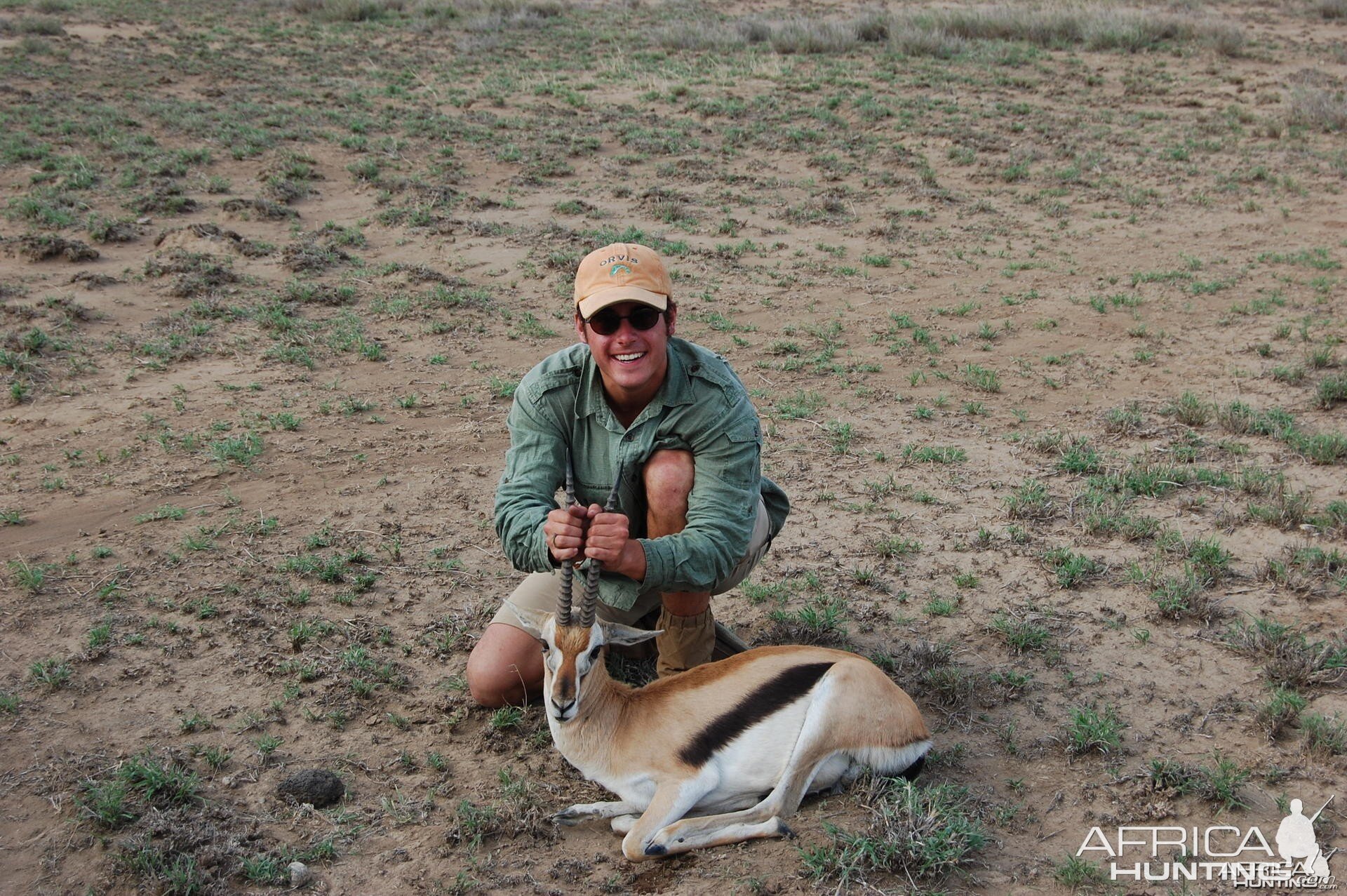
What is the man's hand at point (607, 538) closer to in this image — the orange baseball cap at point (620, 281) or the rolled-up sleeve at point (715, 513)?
the rolled-up sleeve at point (715, 513)

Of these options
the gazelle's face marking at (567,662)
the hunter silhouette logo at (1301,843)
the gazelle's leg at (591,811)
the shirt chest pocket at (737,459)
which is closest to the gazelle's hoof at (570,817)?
the gazelle's leg at (591,811)

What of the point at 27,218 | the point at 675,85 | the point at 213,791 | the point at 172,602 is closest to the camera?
the point at 213,791

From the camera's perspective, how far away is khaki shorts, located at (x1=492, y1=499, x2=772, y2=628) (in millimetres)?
4297

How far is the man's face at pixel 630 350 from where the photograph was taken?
3834 mm

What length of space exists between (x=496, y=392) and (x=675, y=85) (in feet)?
31.5

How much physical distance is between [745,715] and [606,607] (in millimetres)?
870

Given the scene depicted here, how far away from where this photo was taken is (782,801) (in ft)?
11.5

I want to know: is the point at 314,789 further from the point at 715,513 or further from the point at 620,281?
the point at 620,281

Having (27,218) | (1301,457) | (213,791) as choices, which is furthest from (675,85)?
(213,791)

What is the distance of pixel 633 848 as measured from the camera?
344cm

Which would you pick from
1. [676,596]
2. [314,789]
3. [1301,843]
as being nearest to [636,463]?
[676,596]

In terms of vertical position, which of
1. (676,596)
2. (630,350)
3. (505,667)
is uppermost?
(630,350)

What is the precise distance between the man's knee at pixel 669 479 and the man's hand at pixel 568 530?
0.51 metres

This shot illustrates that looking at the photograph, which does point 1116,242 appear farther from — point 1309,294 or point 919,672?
point 919,672
